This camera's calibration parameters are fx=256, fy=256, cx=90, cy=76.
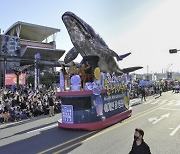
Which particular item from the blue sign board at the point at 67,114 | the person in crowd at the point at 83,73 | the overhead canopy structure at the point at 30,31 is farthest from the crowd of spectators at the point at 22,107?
the overhead canopy structure at the point at 30,31

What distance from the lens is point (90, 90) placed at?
12.5 metres

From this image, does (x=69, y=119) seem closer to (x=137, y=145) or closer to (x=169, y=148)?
(x=169, y=148)

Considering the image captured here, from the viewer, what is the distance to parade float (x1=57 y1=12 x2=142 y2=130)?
12.5 m

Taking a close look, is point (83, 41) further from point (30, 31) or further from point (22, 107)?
point (30, 31)

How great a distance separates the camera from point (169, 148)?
8906mm

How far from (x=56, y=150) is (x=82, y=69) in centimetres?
521

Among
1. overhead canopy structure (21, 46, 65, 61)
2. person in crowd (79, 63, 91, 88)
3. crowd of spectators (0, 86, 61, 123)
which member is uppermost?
overhead canopy structure (21, 46, 65, 61)

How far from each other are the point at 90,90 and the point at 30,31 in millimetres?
65176

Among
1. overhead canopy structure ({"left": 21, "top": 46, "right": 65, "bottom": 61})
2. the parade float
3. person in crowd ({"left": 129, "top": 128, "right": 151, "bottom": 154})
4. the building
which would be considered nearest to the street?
the parade float

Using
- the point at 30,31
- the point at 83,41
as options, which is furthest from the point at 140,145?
the point at 30,31

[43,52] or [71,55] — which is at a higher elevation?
[43,52]

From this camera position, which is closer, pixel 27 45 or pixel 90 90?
pixel 90 90

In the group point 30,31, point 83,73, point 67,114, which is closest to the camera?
point 67,114

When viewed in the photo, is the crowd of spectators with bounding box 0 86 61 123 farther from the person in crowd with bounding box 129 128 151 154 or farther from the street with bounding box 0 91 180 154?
the person in crowd with bounding box 129 128 151 154
